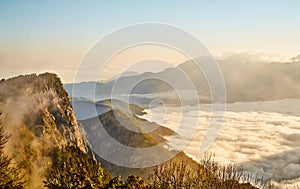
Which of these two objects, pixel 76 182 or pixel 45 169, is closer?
pixel 76 182

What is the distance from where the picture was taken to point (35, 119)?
9450 centimetres

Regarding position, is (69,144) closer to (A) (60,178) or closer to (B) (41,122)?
(B) (41,122)

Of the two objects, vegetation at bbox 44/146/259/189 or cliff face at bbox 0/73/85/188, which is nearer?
vegetation at bbox 44/146/259/189

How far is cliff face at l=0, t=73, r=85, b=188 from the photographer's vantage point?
8000 cm

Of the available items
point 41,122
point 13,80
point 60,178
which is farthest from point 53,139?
point 60,178

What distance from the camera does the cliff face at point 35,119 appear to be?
80.0 m

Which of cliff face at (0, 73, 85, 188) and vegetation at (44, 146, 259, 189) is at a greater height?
cliff face at (0, 73, 85, 188)

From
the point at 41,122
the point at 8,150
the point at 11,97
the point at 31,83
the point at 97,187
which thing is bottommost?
the point at 97,187

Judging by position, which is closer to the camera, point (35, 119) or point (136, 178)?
point (136, 178)

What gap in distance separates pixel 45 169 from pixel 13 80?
35.0 metres

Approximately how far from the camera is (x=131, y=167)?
611 ft

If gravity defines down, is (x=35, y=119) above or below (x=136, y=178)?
above

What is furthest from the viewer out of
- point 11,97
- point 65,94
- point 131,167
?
point 131,167

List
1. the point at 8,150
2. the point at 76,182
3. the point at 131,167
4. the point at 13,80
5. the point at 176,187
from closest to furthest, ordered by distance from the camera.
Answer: the point at 76,182 → the point at 176,187 → the point at 8,150 → the point at 13,80 → the point at 131,167
